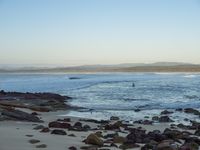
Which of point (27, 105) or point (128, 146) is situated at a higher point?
point (128, 146)

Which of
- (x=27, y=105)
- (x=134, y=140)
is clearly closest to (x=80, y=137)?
(x=134, y=140)

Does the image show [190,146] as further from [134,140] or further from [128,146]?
[134,140]

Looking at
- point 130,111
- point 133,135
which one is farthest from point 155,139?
point 130,111

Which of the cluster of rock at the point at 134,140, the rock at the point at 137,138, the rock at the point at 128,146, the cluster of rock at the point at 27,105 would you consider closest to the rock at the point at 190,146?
the cluster of rock at the point at 134,140

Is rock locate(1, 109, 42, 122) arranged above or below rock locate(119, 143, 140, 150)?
above

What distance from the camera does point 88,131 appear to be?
44.1 ft

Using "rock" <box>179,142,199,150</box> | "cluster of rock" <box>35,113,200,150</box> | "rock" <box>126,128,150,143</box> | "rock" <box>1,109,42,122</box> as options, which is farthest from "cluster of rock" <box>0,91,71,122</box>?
"rock" <box>179,142,199,150</box>

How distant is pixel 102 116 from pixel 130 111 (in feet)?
10.5

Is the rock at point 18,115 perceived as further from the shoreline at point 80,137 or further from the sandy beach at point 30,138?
the sandy beach at point 30,138

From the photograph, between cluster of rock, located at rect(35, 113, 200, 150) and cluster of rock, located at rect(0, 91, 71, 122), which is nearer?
cluster of rock, located at rect(35, 113, 200, 150)

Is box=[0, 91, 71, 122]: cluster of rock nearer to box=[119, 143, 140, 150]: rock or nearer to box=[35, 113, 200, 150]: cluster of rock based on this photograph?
box=[35, 113, 200, 150]: cluster of rock

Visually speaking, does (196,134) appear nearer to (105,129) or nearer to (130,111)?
(105,129)

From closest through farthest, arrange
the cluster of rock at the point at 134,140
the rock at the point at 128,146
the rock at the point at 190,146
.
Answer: the rock at the point at 190,146 → the cluster of rock at the point at 134,140 → the rock at the point at 128,146

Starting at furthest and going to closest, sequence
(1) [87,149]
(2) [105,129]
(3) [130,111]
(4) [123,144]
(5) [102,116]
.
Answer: (3) [130,111], (5) [102,116], (2) [105,129], (4) [123,144], (1) [87,149]
